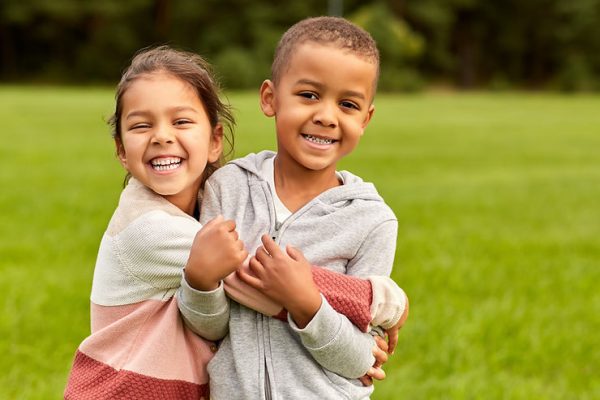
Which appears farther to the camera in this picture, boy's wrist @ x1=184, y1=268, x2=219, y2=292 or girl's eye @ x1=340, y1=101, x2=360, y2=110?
girl's eye @ x1=340, y1=101, x2=360, y2=110

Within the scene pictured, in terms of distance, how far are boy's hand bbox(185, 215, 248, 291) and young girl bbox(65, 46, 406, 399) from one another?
1cm

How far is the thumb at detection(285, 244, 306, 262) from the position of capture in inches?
79.4

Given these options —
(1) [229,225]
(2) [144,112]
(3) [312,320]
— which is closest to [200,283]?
(1) [229,225]

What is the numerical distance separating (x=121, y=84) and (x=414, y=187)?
776 centimetres

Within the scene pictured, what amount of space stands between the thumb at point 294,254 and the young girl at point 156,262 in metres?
0.08

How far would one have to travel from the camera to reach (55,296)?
15.4 feet

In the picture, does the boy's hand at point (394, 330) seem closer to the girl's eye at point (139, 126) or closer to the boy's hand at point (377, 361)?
the boy's hand at point (377, 361)

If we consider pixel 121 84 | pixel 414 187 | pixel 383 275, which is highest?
pixel 121 84

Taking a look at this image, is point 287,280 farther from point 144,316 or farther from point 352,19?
point 352,19

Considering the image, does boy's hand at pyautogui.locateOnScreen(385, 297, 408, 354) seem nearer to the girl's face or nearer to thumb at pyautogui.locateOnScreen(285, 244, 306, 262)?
thumb at pyautogui.locateOnScreen(285, 244, 306, 262)

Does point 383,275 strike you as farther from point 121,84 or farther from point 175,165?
point 121,84

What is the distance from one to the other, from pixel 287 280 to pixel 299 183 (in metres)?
0.39

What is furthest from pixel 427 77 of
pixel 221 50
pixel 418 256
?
pixel 418 256

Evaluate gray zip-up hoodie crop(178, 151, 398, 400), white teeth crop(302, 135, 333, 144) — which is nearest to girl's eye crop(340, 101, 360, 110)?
white teeth crop(302, 135, 333, 144)
